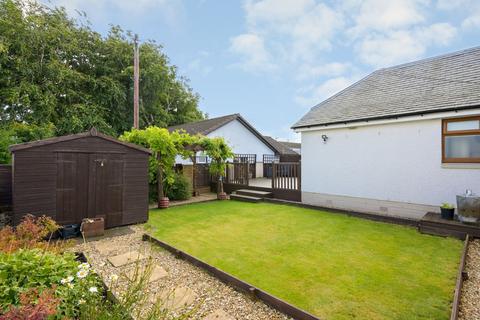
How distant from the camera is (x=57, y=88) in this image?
665 inches

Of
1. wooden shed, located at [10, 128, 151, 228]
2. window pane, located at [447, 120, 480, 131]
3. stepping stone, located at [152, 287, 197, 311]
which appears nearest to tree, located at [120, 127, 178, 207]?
wooden shed, located at [10, 128, 151, 228]

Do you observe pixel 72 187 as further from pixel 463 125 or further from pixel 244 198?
pixel 463 125

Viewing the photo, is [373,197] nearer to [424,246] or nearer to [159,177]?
[424,246]

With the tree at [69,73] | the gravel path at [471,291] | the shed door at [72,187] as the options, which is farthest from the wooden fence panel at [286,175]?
the tree at [69,73]

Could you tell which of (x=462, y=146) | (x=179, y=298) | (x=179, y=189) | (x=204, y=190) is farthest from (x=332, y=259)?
(x=204, y=190)

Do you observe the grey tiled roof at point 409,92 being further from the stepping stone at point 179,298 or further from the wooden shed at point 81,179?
the stepping stone at point 179,298

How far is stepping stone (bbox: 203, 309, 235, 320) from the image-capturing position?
3090mm

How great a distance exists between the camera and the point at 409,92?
833 centimetres

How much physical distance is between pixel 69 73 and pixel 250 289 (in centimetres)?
1986

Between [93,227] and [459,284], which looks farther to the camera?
[93,227]

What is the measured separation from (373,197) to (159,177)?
323 inches

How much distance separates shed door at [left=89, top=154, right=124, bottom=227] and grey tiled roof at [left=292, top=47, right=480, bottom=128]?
23.0 ft

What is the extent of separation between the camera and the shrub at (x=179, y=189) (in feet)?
37.1

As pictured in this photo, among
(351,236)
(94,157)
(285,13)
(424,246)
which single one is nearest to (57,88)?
(94,157)
